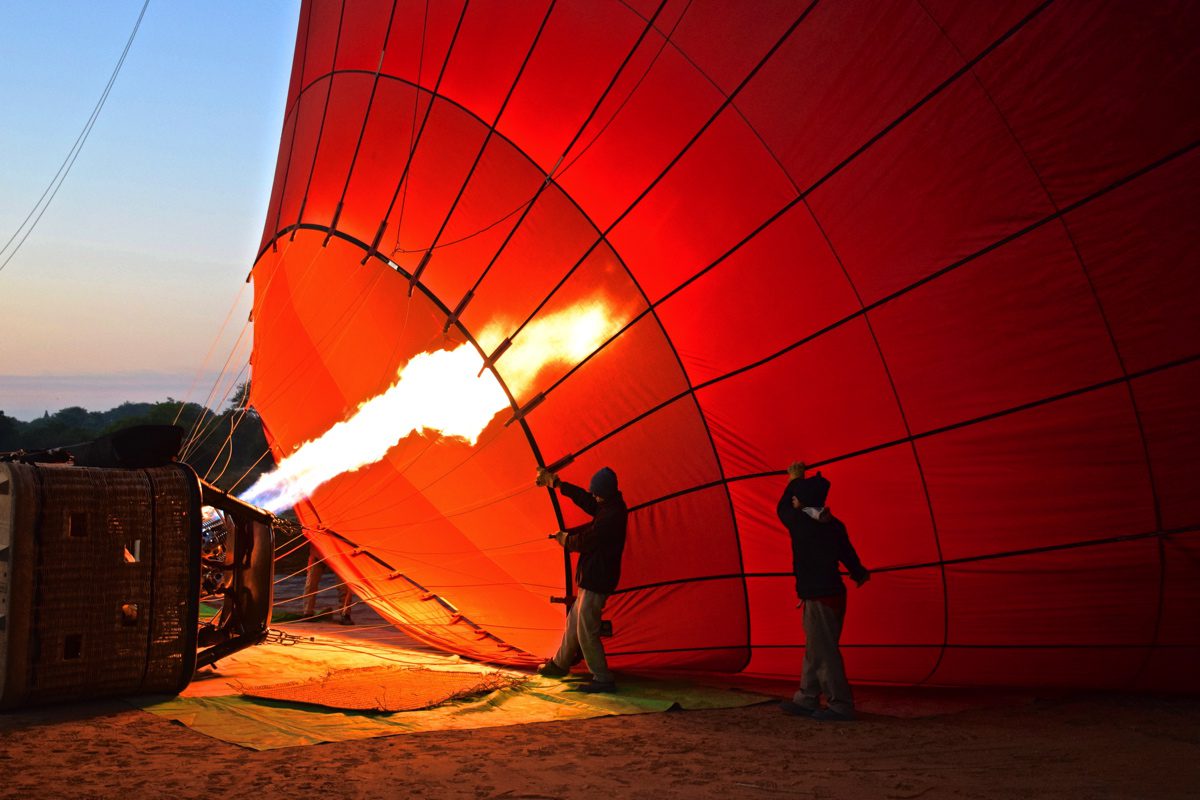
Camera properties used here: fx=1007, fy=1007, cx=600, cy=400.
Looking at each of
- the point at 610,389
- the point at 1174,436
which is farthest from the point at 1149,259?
the point at 610,389

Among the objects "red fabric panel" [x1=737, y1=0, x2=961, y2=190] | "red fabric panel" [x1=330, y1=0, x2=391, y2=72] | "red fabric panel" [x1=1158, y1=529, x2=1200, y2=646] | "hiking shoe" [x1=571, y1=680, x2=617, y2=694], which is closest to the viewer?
"red fabric panel" [x1=737, y1=0, x2=961, y2=190]

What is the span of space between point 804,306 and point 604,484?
4.15 ft

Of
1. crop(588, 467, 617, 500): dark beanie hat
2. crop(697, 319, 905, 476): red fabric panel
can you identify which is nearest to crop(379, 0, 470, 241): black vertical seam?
crop(588, 467, 617, 500): dark beanie hat

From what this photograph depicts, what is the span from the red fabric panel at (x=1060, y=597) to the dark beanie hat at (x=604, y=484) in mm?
1569

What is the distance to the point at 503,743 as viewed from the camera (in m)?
3.74

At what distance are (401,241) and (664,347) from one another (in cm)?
182

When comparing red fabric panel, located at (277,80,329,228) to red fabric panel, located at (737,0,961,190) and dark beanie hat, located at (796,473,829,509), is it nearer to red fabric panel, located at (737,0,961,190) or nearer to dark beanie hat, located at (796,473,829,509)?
red fabric panel, located at (737,0,961,190)

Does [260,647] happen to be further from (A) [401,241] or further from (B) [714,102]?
(B) [714,102]

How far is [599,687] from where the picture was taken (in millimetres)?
4824

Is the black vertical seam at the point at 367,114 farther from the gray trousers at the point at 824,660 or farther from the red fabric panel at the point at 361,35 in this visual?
the gray trousers at the point at 824,660

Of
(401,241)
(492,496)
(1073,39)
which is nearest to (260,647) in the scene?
(492,496)

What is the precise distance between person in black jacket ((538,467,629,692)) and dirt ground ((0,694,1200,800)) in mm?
633

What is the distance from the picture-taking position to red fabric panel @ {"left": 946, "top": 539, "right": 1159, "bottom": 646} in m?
4.20

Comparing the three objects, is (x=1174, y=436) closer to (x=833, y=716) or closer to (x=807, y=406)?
(x=807, y=406)
